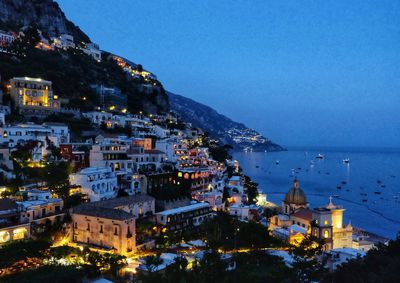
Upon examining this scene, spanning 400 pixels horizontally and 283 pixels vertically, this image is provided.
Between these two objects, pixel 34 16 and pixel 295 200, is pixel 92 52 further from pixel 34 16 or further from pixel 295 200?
pixel 295 200

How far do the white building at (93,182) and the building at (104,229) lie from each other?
389 cm

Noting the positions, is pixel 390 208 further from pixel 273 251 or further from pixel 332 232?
pixel 273 251

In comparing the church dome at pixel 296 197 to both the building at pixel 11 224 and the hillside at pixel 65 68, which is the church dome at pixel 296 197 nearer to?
the building at pixel 11 224

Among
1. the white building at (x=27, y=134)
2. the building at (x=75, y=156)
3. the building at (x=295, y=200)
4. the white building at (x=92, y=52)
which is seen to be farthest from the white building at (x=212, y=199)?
the white building at (x=92, y=52)

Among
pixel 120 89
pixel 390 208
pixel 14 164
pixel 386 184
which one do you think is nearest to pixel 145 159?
pixel 14 164

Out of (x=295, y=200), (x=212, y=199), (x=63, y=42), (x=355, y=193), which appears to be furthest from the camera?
(x=355, y=193)

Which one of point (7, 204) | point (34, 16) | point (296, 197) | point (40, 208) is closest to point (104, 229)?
point (40, 208)

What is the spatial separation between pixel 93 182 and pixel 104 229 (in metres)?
6.52

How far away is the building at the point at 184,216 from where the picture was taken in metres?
35.9

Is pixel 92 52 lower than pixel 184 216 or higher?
higher

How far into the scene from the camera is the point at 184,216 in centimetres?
3734

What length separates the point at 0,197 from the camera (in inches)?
1254

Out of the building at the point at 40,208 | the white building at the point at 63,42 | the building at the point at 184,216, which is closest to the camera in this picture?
the building at the point at 40,208

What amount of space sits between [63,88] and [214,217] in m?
37.0
